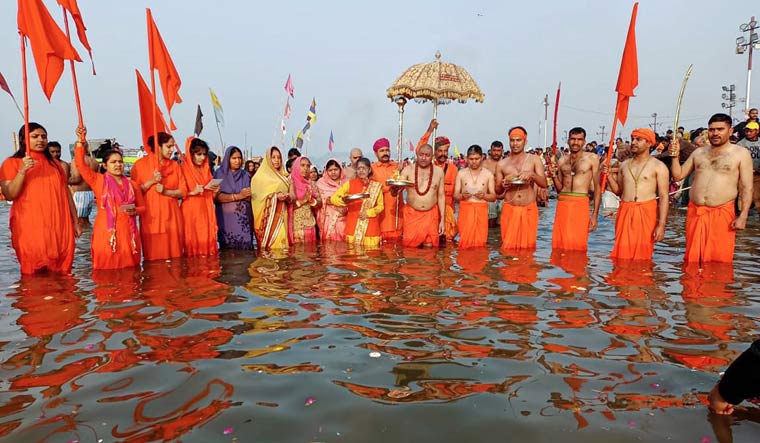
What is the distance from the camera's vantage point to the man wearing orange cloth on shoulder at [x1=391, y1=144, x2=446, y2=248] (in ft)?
25.5

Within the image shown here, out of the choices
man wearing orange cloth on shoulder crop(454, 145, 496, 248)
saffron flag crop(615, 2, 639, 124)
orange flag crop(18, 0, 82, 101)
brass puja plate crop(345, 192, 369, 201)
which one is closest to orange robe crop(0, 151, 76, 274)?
orange flag crop(18, 0, 82, 101)

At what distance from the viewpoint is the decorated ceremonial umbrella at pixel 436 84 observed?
1211 cm

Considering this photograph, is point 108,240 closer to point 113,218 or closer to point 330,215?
point 113,218

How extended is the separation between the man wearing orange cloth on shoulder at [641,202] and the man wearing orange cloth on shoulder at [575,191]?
17.2 inches

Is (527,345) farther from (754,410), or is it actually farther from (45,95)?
(45,95)

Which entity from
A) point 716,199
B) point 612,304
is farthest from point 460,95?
point 612,304

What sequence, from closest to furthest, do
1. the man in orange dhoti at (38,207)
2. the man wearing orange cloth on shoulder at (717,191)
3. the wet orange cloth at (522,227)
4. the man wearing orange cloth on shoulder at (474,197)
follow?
the man in orange dhoti at (38,207)
the man wearing orange cloth on shoulder at (717,191)
the wet orange cloth at (522,227)
the man wearing orange cloth on shoulder at (474,197)

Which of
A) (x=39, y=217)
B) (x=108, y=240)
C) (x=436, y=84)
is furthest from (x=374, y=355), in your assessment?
(x=436, y=84)

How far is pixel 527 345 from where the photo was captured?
3461 millimetres

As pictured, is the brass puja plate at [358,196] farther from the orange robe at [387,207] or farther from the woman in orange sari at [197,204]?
the woman in orange sari at [197,204]

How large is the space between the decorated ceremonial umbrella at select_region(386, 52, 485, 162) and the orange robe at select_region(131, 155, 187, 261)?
6843mm

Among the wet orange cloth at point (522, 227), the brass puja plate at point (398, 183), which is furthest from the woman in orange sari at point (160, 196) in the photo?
the wet orange cloth at point (522, 227)

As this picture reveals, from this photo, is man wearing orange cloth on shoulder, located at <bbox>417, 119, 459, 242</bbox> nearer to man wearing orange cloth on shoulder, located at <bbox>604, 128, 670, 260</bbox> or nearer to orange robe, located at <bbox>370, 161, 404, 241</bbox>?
orange robe, located at <bbox>370, 161, 404, 241</bbox>

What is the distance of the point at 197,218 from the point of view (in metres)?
7.19
